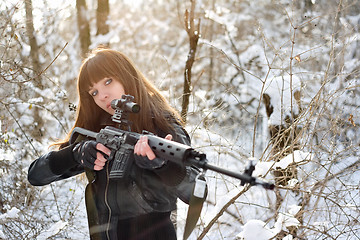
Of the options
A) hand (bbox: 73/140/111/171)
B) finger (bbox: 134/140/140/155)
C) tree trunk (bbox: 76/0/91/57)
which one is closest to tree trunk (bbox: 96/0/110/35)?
tree trunk (bbox: 76/0/91/57)

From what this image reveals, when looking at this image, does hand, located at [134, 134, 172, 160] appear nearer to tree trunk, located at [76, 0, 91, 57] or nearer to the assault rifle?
the assault rifle

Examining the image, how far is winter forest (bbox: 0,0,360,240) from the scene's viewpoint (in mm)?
2955

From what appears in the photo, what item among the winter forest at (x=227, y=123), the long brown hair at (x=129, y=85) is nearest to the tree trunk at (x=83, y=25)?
the winter forest at (x=227, y=123)

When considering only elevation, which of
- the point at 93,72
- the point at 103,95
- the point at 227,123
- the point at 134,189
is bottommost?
the point at 134,189

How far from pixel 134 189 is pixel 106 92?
1.70ft

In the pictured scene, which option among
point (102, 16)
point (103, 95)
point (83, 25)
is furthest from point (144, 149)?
point (83, 25)

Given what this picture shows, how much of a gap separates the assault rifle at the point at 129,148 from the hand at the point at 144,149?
15 mm

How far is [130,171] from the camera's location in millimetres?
1863

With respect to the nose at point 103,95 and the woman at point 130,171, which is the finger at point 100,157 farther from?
the nose at point 103,95

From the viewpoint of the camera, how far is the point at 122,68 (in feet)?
6.92

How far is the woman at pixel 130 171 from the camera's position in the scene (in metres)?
1.86

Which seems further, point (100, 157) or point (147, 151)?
point (100, 157)

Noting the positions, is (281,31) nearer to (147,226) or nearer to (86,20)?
(86,20)

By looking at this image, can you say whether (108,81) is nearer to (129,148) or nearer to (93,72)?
(93,72)
